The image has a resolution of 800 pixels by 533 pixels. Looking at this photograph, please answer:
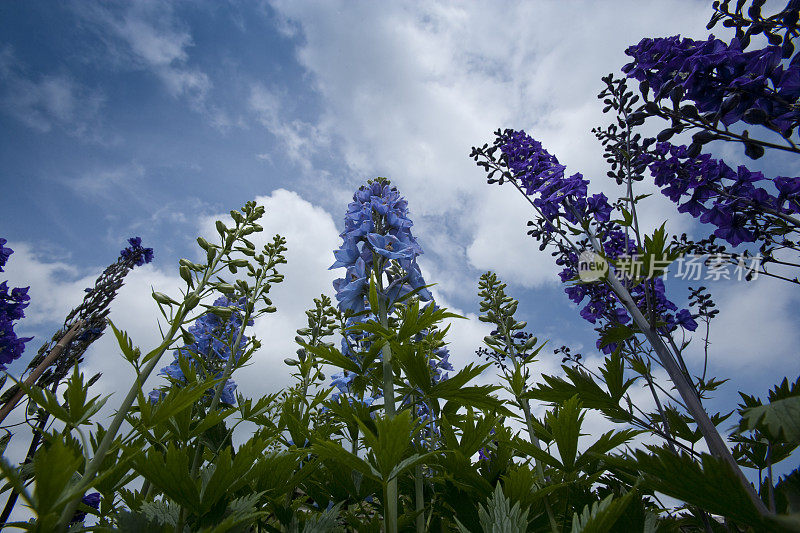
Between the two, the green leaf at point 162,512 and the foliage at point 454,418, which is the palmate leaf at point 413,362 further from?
the green leaf at point 162,512

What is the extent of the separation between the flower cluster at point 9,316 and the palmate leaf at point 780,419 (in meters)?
5.64

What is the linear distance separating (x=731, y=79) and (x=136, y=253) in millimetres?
6125

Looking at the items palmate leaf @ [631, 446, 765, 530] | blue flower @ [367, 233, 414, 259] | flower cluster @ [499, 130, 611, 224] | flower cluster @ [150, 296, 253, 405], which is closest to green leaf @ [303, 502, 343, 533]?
palmate leaf @ [631, 446, 765, 530]

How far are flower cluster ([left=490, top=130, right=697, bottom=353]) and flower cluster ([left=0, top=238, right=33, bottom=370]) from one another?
5.54 meters

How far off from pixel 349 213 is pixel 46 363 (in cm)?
320

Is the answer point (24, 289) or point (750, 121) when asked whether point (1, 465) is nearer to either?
point (750, 121)

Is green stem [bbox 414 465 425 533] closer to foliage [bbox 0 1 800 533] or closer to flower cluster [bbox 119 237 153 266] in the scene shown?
foliage [bbox 0 1 800 533]

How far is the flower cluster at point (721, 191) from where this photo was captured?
275cm

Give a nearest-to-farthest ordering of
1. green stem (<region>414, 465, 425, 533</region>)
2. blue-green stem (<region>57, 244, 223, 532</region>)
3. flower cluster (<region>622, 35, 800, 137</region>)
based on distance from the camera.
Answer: blue-green stem (<region>57, 244, 223, 532</region>) < green stem (<region>414, 465, 425, 533</region>) < flower cluster (<region>622, 35, 800, 137</region>)

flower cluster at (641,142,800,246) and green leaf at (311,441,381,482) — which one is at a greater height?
flower cluster at (641,142,800,246)

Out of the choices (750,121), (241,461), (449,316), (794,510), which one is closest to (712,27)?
(750,121)

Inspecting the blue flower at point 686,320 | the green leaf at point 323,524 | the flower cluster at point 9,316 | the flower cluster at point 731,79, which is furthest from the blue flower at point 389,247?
the flower cluster at point 9,316

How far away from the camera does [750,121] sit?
1.96m

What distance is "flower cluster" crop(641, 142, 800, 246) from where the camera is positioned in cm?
275
